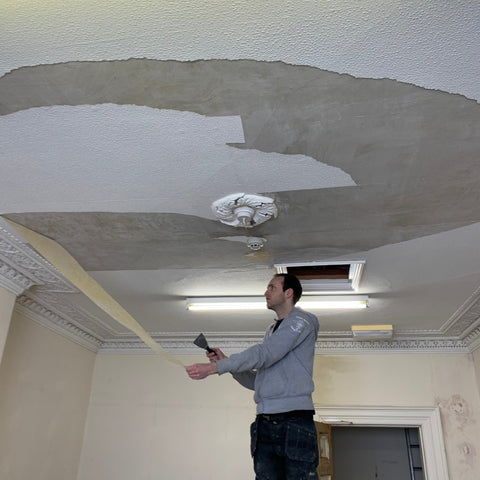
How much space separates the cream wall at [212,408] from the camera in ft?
17.7

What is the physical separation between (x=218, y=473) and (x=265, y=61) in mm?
4973

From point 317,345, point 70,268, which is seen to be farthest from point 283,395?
point 317,345

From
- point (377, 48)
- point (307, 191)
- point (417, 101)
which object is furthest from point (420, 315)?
point (377, 48)

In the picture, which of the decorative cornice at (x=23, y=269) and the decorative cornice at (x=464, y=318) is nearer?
the decorative cornice at (x=23, y=269)

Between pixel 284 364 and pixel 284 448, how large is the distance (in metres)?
0.38

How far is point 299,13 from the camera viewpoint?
1.67m

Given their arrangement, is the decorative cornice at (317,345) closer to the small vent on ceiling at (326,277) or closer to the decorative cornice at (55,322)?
the decorative cornice at (55,322)

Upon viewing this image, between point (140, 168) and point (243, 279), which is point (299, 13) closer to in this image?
point (140, 168)

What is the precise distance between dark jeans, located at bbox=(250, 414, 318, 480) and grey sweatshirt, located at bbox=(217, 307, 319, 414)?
0.20 ft

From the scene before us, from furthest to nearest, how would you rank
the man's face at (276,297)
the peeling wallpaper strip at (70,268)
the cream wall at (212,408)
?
the cream wall at (212,408) → the peeling wallpaper strip at (70,268) → the man's face at (276,297)

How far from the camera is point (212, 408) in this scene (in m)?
5.76

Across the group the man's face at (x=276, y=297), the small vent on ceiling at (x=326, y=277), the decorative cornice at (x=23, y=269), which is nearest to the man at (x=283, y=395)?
the man's face at (x=276, y=297)

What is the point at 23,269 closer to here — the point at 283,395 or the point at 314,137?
the point at 283,395

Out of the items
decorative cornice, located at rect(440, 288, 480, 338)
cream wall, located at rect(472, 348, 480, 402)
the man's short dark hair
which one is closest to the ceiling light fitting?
the man's short dark hair
